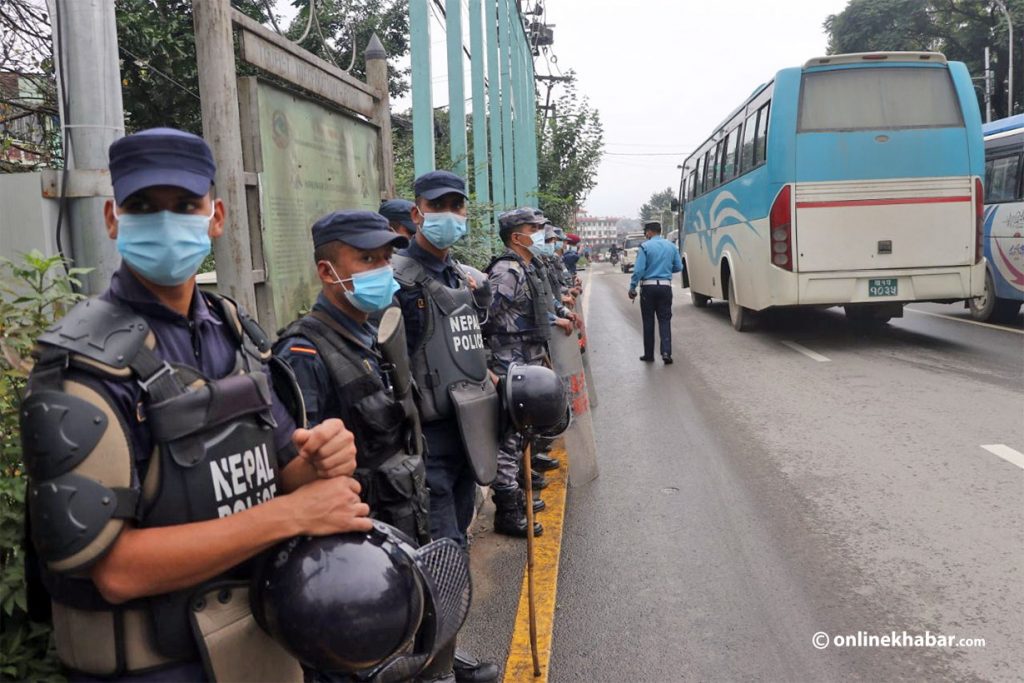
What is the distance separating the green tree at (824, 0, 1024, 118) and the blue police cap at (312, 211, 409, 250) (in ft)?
123

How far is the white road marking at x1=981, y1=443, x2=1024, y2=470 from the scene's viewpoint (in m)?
5.53

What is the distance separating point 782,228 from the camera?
1048 cm

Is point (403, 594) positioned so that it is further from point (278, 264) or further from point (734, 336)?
point (734, 336)

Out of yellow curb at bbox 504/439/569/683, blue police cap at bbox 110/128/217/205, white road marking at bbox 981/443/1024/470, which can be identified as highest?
blue police cap at bbox 110/128/217/205

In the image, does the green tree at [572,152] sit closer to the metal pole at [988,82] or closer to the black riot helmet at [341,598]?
the metal pole at [988,82]

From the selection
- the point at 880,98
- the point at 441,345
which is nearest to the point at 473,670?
the point at 441,345

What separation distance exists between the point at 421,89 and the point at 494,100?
20.8 ft

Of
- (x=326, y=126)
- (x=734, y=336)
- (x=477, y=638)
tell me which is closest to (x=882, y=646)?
(x=477, y=638)

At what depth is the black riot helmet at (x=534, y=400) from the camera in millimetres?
3127

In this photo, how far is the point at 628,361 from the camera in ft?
36.0

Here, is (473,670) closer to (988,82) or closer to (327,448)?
(327,448)

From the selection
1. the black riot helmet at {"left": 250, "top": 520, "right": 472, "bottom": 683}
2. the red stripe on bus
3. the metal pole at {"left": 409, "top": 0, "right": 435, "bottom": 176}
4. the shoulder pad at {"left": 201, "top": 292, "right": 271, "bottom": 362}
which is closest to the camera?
the black riot helmet at {"left": 250, "top": 520, "right": 472, "bottom": 683}

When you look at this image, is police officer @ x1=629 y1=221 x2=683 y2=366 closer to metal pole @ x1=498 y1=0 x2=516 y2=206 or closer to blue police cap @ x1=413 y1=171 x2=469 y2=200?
metal pole @ x1=498 y1=0 x2=516 y2=206

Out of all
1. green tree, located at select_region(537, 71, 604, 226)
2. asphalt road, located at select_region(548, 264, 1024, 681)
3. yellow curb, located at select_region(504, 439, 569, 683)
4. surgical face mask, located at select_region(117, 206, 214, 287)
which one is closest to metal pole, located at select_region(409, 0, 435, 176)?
asphalt road, located at select_region(548, 264, 1024, 681)
